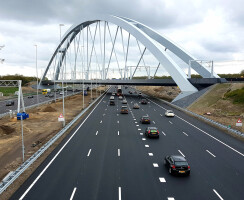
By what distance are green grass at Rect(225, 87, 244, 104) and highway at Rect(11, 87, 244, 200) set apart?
22283mm

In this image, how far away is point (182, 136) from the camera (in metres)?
26.2

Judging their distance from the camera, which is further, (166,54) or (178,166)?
(166,54)

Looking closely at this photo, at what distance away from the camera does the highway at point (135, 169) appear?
1281 centimetres

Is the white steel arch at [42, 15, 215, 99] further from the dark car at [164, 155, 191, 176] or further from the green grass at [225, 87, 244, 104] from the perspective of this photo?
the dark car at [164, 155, 191, 176]

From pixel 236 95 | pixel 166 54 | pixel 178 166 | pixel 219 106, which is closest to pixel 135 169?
pixel 178 166

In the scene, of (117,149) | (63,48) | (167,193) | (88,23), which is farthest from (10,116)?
(63,48)

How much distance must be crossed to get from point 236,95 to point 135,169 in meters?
40.2

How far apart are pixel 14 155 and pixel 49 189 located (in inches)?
337

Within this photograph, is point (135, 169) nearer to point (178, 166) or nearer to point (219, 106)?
point (178, 166)

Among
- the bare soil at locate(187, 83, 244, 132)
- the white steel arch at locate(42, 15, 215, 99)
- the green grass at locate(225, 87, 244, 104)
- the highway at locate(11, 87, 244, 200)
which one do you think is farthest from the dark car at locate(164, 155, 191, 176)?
the white steel arch at locate(42, 15, 215, 99)

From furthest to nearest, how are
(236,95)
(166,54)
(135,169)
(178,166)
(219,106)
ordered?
(166,54)
(236,95)
(219,106)
(135,169)
(178,166)

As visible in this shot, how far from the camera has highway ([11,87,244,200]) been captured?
12.8 m

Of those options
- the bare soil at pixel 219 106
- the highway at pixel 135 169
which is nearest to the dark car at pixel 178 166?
the highway at pixel 135 169

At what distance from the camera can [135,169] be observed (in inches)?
638
